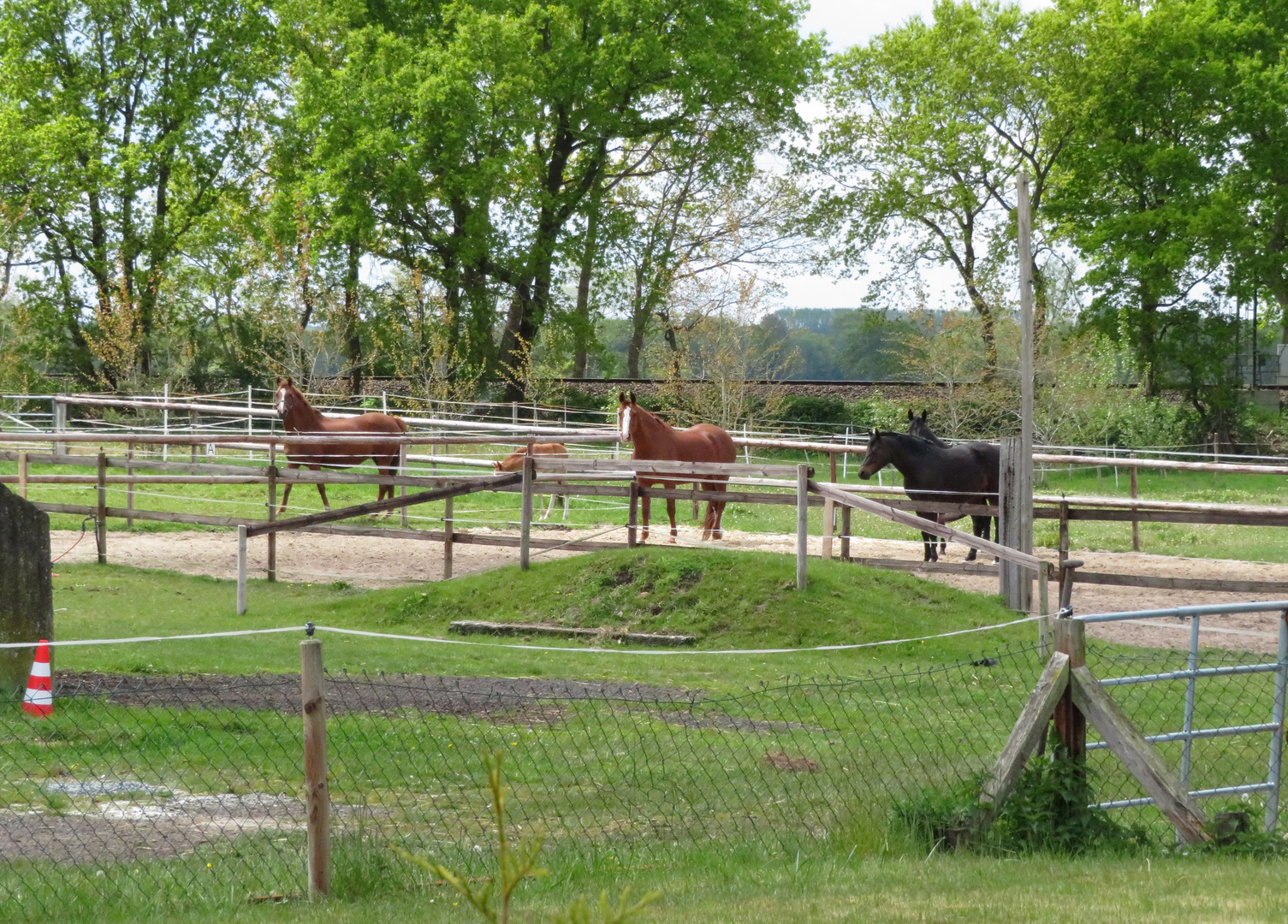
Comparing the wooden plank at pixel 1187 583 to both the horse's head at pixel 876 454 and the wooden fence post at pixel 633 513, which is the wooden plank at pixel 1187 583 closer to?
the wooden fence post at pixel 633 513

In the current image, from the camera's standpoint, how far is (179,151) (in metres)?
39.1

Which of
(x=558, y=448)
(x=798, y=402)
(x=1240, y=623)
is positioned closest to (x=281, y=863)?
(x=1240, y=623)

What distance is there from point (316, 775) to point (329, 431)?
16.9 meters

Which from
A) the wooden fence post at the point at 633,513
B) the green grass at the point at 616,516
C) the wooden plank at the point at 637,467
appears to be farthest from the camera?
the green grass at the point at 616,516

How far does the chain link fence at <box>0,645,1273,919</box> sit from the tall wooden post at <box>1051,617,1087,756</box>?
541 millimetres

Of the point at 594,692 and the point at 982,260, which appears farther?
the point at 982,260

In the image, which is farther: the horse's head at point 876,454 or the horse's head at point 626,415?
the horse's head at point 876,454

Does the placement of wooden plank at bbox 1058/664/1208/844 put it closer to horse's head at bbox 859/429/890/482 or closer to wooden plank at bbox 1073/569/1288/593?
wooden plank at bbox 1073/569/1288/593

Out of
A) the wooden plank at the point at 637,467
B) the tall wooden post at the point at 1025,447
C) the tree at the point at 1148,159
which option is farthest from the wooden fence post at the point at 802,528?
the tree at the point at 1148,159

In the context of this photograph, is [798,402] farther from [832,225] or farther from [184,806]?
[184,806]

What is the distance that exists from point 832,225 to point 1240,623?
34.8 m

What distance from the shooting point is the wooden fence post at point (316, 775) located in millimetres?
4977

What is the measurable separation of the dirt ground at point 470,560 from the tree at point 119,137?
19023 mm

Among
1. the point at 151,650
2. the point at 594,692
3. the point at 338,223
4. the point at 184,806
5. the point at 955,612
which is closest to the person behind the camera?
the point at 184,806
